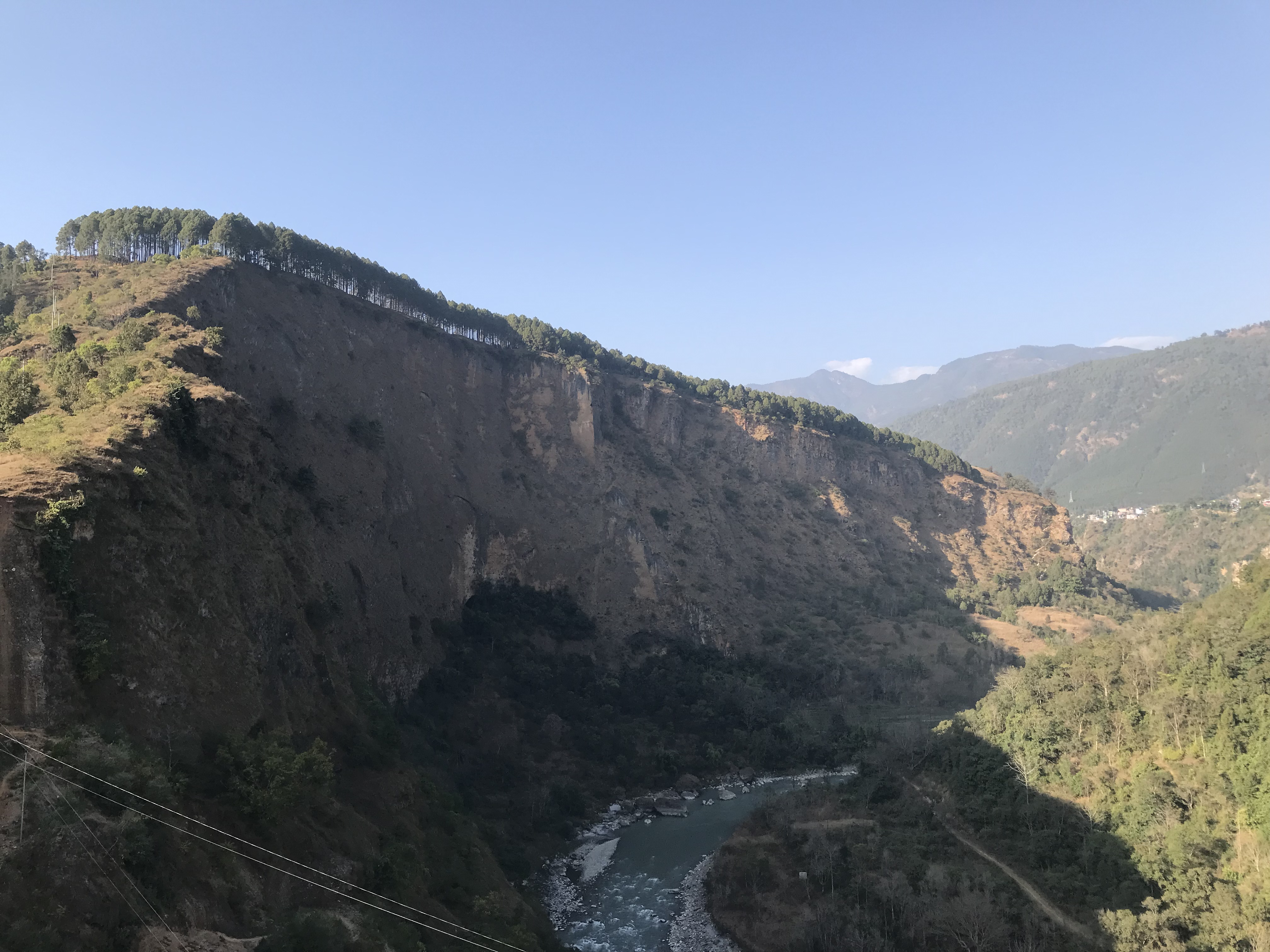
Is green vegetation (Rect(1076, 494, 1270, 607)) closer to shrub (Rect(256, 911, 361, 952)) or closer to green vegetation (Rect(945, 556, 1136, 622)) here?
green vegetation (Rect(945, 556, 1136, 622))

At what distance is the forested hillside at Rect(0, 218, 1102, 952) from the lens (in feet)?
65.1

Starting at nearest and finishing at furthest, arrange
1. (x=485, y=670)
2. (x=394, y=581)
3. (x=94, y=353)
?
1. (x=94, y=353)
2. (x=394, y=581)
3. (x=485, y=670)

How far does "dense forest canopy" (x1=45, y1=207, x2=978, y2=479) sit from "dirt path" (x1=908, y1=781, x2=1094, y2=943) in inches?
2207

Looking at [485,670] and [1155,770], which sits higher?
[1155,770]

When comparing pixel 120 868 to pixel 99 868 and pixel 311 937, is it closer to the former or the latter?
pixel 99 868

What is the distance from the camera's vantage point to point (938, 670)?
6962cm

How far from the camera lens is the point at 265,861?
2091 cm

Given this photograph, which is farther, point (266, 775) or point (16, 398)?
point (16, 398)

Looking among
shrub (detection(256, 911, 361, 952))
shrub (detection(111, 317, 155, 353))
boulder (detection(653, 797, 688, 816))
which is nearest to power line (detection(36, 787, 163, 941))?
shrub (detection(256, 911, 361, 952))

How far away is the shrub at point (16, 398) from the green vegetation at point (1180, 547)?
109484mm

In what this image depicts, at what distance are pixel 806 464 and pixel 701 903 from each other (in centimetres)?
6557

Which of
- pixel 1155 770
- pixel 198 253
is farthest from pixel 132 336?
pixel 1155 770

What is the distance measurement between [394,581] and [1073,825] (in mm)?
37648

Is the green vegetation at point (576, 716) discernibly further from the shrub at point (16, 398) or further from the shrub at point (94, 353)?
the shrub at point (94, 353)
